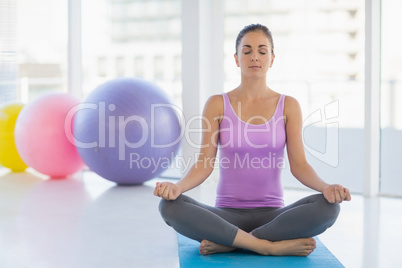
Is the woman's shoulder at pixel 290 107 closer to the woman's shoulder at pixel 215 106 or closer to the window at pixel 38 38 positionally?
the woman's shoulder at pixel 215 106

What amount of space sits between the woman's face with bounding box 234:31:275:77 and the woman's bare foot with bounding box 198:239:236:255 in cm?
72

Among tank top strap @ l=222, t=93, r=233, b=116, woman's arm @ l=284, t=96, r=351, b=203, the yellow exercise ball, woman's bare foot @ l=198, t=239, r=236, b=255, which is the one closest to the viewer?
woman's bare foot @ l=198, t=239, r=236, b=255

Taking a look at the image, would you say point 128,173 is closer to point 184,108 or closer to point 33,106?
point 184,108

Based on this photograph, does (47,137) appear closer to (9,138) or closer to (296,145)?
(9,138)

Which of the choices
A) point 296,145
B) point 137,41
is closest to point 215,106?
point 296,145

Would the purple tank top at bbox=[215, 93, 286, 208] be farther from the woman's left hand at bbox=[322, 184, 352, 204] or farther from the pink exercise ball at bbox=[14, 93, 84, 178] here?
the pink exercise ball at bbox=[14, 93, 84, 178]

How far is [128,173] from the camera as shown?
384 cm

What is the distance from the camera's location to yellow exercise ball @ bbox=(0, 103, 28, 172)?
14.8 feet

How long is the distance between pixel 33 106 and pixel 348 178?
2.76m

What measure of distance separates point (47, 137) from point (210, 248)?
238 cm

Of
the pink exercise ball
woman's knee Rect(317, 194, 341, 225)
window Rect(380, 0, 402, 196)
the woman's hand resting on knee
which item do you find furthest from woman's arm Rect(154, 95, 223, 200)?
the pink exercise ball

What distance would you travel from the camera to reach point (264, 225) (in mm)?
2111

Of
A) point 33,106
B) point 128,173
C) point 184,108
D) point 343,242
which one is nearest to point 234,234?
point 343,242

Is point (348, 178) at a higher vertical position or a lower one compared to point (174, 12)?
lower
